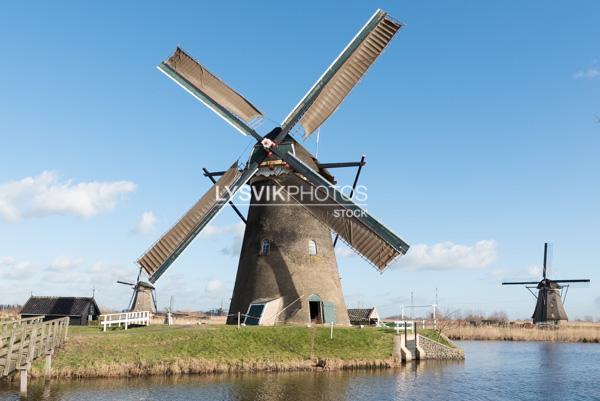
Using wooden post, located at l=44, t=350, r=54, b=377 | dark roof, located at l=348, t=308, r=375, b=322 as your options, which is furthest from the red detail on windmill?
dark roof, located at l=348, t=308, r=375, b=322

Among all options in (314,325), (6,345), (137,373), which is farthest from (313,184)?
(6,345)

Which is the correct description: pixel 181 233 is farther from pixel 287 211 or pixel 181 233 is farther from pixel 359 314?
pixel 359 314

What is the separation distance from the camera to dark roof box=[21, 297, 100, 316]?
1484 inches

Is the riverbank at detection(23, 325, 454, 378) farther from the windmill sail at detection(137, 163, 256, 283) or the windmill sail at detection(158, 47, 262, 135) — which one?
the windmill sail at detection(158, 47, 262, 135)

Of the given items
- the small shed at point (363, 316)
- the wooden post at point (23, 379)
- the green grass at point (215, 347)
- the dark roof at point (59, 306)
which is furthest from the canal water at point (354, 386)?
the dark roof at point (59, 306)

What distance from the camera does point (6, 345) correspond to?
16.7 meters

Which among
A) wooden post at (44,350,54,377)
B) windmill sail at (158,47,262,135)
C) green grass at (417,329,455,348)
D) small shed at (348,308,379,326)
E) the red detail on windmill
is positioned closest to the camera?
wooden post at (44,350,54,377)

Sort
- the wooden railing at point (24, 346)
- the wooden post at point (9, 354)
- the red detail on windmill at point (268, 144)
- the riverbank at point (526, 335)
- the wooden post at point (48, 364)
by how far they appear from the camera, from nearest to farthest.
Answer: the wooden post at point (9, 354)
the wooden railing at point (24, 346)
the wooden post at point (48, 364)
the red detail on windmill at point (268, 144)
the riverbank at point (526, 335)

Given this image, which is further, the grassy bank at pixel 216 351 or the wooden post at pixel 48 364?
the grassy bank at pixel 216 351

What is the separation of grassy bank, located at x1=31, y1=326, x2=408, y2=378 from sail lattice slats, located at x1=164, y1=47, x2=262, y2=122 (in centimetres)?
989

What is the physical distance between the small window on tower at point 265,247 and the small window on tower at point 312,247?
1.90 metres

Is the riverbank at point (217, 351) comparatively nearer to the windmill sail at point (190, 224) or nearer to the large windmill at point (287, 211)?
the large windmill at point (287, 211)

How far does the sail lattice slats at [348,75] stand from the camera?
985 inches

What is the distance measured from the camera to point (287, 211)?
2673 centimetres
